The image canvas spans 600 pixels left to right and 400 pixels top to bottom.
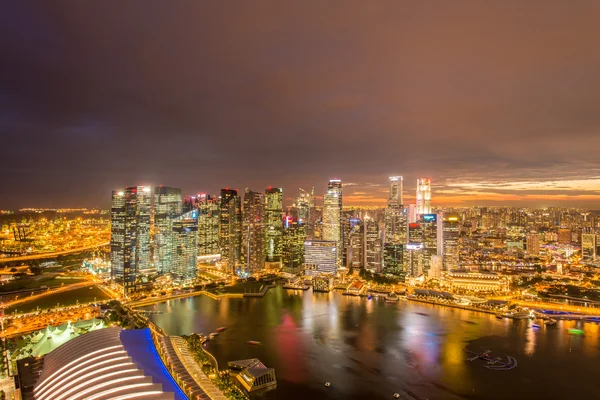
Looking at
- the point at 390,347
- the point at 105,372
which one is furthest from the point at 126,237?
the point at 390,347

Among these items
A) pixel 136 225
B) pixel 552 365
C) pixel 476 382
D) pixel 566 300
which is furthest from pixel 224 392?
pixel 566 300

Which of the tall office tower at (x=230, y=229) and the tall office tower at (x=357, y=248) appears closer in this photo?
the tall office tower at (x=230, y=229)

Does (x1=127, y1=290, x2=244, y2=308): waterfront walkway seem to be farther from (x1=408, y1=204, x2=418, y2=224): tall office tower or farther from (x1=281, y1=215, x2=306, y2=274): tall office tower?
(x1=408, y1=204, x2=418, y2=224): tall office tower

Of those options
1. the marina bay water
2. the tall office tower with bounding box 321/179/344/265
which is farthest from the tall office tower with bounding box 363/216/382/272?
the marina bay water

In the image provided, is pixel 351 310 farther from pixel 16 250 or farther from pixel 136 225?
pixel 16 250

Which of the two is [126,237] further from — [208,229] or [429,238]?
[429,238]

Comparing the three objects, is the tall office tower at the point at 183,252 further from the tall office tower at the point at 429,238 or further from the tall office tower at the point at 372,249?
the tall office tower at the point at 429,238

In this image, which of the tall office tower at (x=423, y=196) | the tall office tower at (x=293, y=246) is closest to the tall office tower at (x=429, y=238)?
the tall office tower at (x=423, y=196)
